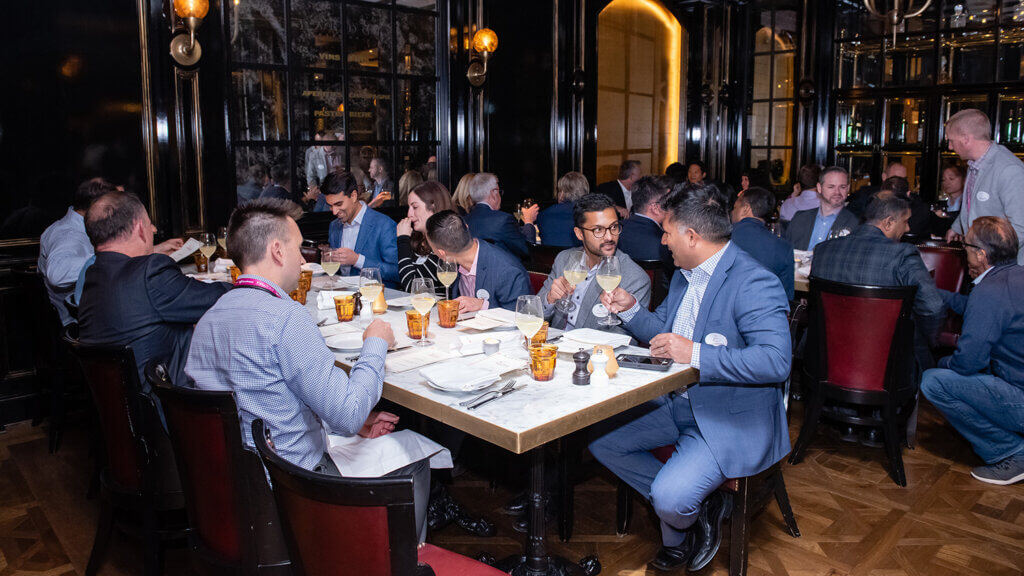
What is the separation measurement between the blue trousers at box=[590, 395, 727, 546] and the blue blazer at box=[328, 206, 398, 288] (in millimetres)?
2148

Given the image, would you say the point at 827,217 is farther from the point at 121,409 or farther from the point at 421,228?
the point at 121,409

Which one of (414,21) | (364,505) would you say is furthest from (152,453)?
(414,21)

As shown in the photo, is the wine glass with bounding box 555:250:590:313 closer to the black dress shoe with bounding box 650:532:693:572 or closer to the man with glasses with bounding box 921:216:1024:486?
the black dress shoe with bounding box 650:532:693:572

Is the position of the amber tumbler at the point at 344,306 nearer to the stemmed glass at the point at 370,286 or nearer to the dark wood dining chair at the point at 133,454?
the stemmed glass at the point at 370,286

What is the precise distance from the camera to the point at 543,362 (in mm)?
2176

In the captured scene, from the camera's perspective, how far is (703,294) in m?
2.56

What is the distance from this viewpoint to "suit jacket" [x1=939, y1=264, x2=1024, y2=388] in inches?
132

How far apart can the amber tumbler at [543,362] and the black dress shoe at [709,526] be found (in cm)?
95

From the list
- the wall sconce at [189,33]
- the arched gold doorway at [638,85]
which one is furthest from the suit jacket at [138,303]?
the arched gold doorway at [638,85]

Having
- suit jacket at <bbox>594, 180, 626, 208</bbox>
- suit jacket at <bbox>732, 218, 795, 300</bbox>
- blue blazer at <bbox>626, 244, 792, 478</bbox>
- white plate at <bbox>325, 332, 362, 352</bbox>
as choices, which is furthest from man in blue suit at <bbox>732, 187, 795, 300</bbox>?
suit jacket at <bbox>594, 180, 626, 208</bbox>

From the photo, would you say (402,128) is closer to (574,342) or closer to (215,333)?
(574,342)

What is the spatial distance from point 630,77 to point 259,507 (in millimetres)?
7879

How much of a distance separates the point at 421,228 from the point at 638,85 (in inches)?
217

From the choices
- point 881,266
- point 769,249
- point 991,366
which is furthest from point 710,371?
point 991,366
